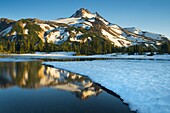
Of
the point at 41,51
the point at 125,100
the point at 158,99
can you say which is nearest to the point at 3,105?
the point at 125,100

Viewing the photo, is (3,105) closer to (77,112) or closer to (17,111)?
(17,111)

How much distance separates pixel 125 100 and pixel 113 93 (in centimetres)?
321

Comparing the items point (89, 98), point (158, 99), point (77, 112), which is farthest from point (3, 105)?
point (158, 99)

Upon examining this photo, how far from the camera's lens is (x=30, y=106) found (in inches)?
590

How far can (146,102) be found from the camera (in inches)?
611

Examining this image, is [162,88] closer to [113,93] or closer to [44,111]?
[113,93]

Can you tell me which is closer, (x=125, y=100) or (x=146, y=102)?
(x=146, y=102)

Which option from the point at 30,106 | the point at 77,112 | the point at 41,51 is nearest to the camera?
the point at 77,112

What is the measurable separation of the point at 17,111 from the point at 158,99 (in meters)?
10.5

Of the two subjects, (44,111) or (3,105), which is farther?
(3,105)

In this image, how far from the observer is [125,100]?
17.2 m

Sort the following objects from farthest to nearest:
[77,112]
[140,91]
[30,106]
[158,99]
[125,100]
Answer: [140,91]
[125,100]
[158,99]
[30,106]
[77,112]

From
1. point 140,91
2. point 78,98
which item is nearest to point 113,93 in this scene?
point 140,91

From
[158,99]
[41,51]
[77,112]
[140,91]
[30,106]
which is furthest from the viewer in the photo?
[41,51]
